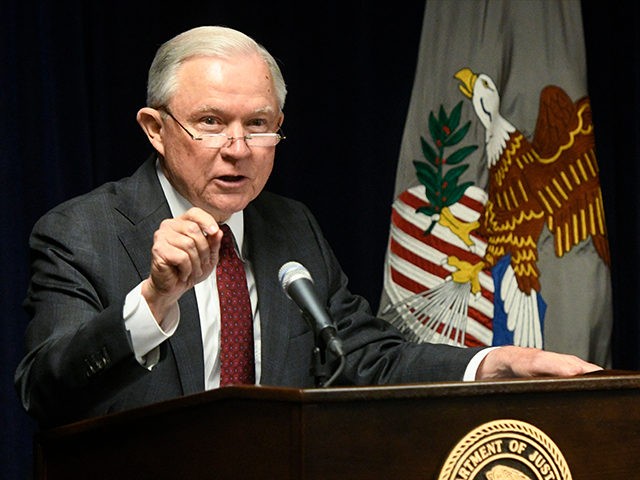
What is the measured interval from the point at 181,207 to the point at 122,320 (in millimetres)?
703

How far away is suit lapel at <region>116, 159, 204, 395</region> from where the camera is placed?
8.18ft

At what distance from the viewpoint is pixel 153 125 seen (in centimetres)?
277

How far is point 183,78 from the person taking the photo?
268 centimetres

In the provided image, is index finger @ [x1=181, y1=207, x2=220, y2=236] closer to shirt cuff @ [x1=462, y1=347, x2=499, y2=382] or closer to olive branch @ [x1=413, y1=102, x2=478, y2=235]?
shirt cuff @ [x1=462, y1=347, x2=499, y2=382]

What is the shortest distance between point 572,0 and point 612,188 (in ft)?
2.45

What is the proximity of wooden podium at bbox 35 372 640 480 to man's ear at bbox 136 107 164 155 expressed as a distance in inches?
39.5

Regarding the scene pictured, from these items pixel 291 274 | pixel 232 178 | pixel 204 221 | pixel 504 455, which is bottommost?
pixel 504 455

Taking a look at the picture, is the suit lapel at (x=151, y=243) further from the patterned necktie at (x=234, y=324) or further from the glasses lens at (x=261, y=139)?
the glasses lens at (x=261, y=139)

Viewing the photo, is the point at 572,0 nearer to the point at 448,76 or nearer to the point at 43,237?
the point at 448,76

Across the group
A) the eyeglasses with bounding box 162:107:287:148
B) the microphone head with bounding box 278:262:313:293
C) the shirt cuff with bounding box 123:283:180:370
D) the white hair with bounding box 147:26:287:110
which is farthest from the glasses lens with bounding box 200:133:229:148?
the microphone head with bounding box 278:262:313:293

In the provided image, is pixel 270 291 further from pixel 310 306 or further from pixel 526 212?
pixel 526 212

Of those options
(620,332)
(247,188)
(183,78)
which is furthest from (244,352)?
(620,332)

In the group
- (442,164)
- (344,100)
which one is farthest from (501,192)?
(344,100)

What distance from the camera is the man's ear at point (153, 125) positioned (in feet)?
9.03
